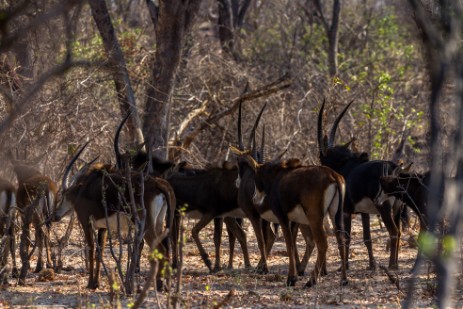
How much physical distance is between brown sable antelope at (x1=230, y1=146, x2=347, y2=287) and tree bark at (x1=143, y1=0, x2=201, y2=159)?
4.54 metres

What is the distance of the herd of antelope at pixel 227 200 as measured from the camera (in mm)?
10414

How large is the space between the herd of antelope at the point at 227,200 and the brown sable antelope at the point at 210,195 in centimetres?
1

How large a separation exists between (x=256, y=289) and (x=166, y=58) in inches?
252

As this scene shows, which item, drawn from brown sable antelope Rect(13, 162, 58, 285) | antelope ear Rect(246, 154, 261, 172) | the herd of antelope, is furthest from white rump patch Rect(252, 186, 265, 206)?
brown sable antelope Rect(13, 162, 58, 285)

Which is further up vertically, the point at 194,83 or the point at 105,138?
the point at 194,83

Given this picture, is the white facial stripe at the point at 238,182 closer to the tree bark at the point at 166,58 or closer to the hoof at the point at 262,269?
the hoof at the point at 262,269

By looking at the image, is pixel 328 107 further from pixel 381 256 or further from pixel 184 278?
pixel 184 278

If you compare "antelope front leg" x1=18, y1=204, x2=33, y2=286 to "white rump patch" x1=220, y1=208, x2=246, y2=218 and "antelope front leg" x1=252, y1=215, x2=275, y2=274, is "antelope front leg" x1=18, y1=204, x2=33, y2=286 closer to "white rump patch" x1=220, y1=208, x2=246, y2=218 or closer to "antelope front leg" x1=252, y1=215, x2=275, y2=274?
"antelope front leg" x1=252, y1=215, x2=275, y2=274

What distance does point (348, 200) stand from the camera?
Result: 40.5 feet

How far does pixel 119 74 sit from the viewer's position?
50.0ft

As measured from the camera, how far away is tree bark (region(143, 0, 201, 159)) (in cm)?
1572

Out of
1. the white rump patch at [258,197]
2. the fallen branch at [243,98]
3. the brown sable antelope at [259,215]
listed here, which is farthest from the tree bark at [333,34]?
the white rump patch at [258,197]

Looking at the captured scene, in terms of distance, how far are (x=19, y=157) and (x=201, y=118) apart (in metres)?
4.93

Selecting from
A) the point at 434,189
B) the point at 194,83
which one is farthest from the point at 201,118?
the point at 434,189
